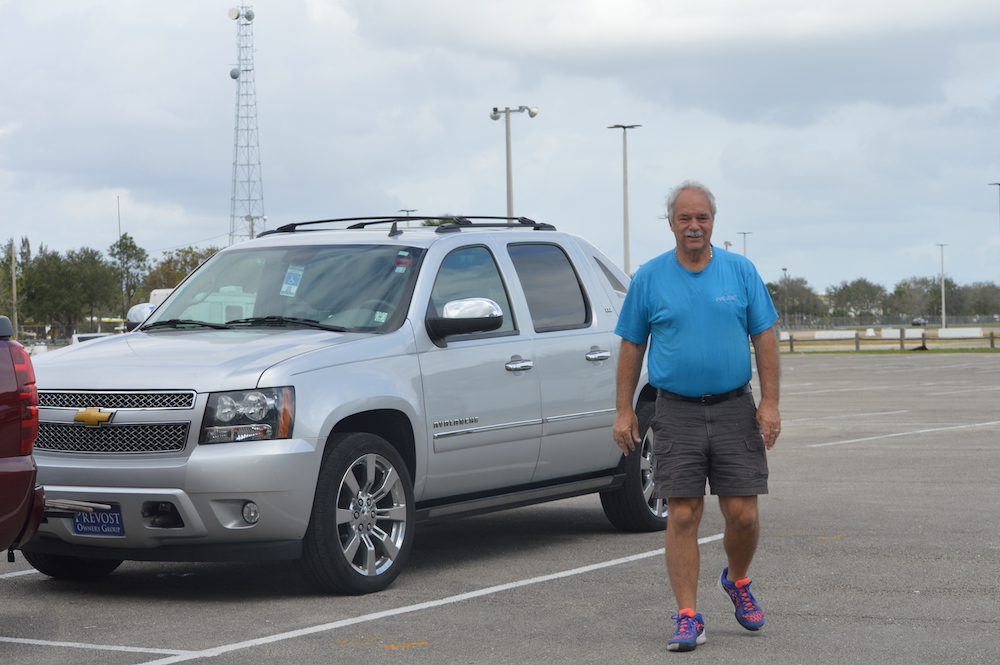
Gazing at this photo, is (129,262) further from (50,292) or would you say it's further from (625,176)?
(625,176)

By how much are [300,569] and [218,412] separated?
0.94m

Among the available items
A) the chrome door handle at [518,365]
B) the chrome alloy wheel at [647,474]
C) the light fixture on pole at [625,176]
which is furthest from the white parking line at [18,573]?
the light fixture on pole at [625,176]

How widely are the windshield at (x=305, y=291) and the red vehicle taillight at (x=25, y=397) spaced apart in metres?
1.91

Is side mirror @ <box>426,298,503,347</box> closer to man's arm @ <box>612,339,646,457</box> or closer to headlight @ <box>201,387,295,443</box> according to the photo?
headlight @ <box>201,387,295,443</box>

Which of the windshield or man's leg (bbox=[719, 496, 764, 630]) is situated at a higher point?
the windshield

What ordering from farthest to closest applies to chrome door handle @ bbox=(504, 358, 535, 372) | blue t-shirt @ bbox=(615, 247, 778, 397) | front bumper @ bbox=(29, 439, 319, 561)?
chrome door handle @ bbox=(504, 358, 535, 372), front bumper @ bbox=(29, 439, 319, 561), blue t-shirt @ bbox=(615, 247, 778, 397)

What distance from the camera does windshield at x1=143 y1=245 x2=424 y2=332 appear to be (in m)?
7.77

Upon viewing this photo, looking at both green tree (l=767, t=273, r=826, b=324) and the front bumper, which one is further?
green tree (l=767, t=273, r=826, b=324)

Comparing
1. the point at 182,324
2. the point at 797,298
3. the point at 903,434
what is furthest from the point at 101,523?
the point at 797,298

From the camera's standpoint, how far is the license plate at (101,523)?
6.77 m

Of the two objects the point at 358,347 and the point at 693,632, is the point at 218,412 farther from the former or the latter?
the point at 693,632

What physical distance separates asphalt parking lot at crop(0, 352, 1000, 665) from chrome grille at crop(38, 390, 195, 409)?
997 millimetres

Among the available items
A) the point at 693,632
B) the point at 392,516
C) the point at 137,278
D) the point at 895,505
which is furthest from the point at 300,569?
the point at 137,278

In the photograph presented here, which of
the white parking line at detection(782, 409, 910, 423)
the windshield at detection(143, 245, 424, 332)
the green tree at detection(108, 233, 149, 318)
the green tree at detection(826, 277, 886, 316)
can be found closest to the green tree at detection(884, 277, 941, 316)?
the green tree at detection(826, 277, 886, 316)
